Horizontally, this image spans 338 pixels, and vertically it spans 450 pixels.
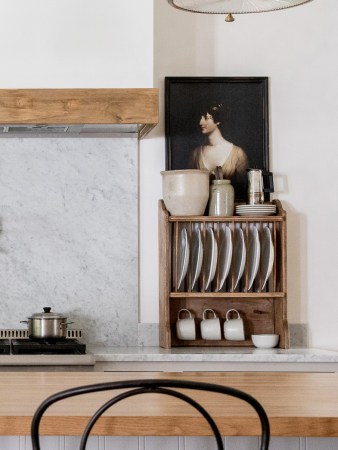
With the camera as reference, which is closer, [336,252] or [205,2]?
[205,2]

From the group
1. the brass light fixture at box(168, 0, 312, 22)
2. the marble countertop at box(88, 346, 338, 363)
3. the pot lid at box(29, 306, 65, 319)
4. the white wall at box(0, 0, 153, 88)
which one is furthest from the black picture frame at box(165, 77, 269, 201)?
the brass light fixture at box(168, 0, 312, 22)

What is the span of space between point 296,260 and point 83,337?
46.9 inches

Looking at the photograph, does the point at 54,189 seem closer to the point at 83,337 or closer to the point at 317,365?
the point at 83,337

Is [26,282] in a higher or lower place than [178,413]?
higher

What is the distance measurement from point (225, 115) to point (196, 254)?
775 millimetres

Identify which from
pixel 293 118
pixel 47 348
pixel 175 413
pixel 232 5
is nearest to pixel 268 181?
pixel 293 118

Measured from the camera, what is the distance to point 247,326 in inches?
176

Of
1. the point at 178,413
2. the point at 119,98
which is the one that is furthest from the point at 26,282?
the point at 178,413

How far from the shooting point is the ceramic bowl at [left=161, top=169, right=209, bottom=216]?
4.26m

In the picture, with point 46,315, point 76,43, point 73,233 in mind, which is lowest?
point 46,315

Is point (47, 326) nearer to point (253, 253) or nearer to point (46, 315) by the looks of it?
point (46, 315)

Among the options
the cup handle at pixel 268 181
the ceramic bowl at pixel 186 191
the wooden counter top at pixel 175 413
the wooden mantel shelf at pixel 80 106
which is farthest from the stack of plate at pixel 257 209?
the wooden counter top at pixel 175 413

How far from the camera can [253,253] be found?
4.37m

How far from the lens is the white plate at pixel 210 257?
14.1 feet
